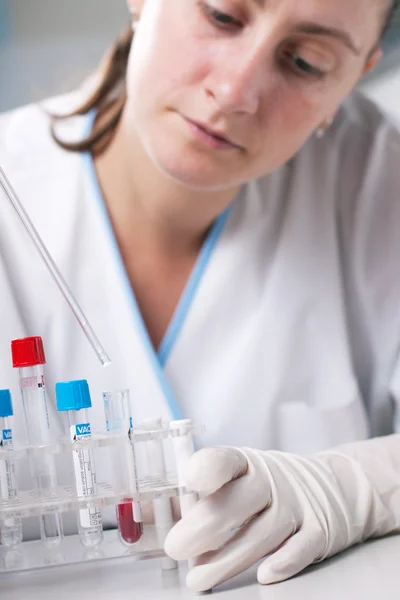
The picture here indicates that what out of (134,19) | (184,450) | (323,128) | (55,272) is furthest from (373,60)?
(184,450)

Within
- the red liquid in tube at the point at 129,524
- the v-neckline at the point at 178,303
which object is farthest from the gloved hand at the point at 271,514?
the v-neckline at the point at 178,303

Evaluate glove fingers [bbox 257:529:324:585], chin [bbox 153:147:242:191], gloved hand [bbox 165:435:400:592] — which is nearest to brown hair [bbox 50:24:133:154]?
chin [bbox 153:147:242:191]

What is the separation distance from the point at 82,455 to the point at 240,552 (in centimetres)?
27

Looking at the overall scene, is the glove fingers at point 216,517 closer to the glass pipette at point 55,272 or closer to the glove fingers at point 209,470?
the glove fingers at point 209,470

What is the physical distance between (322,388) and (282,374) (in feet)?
0.30

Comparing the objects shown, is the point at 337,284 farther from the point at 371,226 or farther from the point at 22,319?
the point at 22,319

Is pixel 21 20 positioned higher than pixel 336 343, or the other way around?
pixel 21 20

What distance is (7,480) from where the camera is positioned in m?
1.15

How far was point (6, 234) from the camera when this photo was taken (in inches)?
57.1

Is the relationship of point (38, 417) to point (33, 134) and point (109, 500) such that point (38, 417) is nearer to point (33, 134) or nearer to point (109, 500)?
point (109, 500)

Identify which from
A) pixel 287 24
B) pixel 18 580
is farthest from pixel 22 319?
pixel 287 24

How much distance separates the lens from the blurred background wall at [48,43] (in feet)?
5.12

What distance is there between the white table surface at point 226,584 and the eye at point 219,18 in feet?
3.07

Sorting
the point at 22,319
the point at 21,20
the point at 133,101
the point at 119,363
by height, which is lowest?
the point at 119,363
